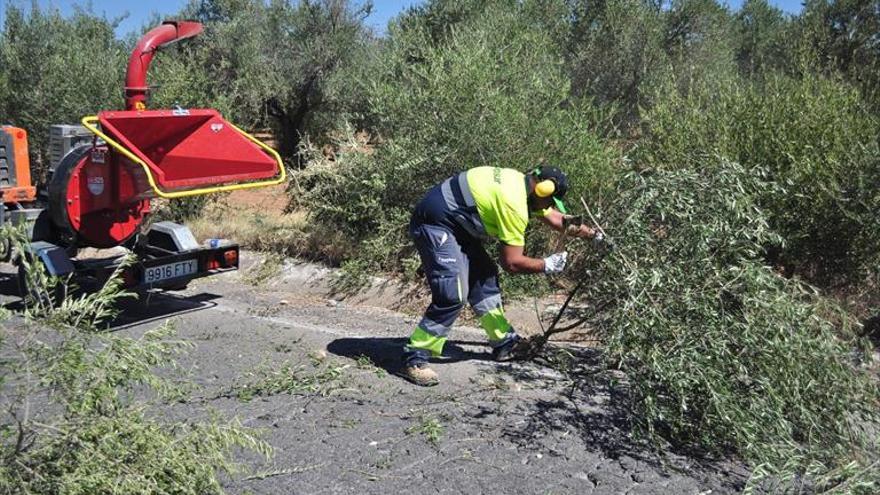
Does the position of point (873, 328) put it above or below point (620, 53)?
below

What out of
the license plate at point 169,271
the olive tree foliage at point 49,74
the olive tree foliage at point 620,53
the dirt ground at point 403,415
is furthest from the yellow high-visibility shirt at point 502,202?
the olive tree foliage at point 620,53

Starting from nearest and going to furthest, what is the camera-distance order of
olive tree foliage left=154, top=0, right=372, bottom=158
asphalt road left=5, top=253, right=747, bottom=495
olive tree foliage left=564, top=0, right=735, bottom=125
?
1. asphalt road left=5, top=253, right=747, bottom=495
2. olive tree foliage left=564, top=0, right=735, bottom=125
3. olive tree foliage left=154, top=0, right=372, bottom=158

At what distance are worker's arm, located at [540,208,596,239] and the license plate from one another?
11.2ft

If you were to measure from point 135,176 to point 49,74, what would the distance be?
23.3 ft

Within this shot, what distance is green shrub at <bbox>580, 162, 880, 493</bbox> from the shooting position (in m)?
4.49

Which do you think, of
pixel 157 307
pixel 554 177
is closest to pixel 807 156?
pixel 554 177

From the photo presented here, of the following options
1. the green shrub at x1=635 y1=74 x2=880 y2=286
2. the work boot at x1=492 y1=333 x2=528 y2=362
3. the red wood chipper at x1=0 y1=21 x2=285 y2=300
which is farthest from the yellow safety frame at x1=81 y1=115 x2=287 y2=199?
the green shrub at x1=635 y1=74 x2=880 y2=286

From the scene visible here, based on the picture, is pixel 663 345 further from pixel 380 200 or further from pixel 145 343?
pixel 380 200

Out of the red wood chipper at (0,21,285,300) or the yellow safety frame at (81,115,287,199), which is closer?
the yellow safety frame at (81,115,287,199)

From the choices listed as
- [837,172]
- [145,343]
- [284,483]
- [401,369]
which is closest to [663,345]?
[401,369]

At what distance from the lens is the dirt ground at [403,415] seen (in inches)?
166

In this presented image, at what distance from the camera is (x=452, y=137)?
8.31 m

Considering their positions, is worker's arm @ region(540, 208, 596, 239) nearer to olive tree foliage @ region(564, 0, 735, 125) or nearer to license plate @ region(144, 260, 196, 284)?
license plate @ region(144, 260, 196, 284)

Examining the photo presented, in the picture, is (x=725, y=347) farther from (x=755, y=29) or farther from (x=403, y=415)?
(x=755, y=29)
